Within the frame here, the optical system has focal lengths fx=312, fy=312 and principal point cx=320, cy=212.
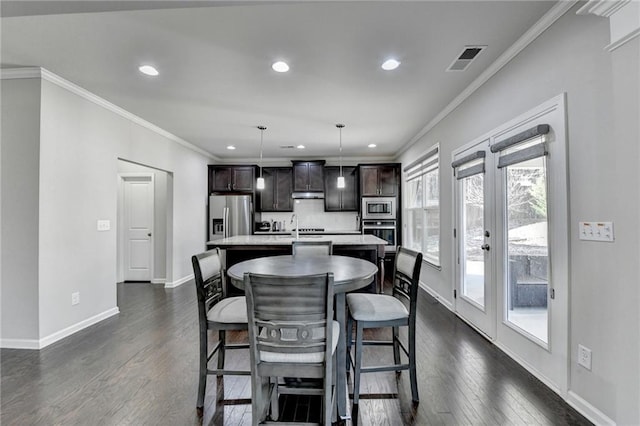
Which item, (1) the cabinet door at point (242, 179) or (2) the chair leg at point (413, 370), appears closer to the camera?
(2) the chair leg at point (413, 370)

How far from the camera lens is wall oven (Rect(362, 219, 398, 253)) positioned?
261 inches

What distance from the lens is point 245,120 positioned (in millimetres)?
4488

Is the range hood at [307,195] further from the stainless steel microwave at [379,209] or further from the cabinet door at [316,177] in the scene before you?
the stainless steel microwave at [379,209]

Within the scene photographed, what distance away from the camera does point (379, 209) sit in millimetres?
6688

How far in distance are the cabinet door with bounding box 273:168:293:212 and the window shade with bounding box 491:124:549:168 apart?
15.6 ft

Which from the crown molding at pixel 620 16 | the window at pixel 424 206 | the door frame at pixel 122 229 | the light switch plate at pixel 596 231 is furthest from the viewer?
the door frame at pixel 122 229

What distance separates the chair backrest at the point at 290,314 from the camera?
148 cm

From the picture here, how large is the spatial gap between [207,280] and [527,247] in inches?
99.5

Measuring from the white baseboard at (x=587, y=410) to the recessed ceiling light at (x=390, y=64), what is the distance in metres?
2.81

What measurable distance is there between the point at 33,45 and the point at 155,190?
3541 millimetres

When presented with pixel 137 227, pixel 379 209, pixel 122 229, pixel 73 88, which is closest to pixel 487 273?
pixel 379 209

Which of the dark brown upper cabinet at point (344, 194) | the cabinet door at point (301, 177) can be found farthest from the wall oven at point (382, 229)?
the cabinet door at point (301, 177)

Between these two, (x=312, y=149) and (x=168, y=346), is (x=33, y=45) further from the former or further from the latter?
(x=312, y=149)

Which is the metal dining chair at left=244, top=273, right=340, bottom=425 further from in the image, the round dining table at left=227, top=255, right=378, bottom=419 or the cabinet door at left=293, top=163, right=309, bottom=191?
the cabinet door at left=293, top=163, right=309, bottom=191
